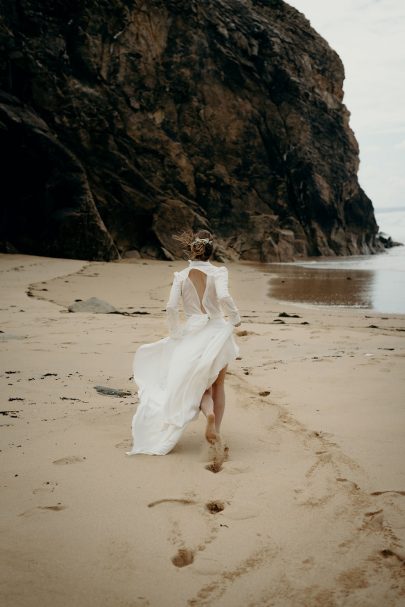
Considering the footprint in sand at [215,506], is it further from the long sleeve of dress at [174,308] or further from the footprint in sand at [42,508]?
the long sleeve of dress at [174,308]

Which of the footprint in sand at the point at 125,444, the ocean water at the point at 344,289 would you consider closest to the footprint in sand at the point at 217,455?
the footprint in sand at the point at 125,444

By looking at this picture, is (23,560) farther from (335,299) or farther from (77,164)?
(77,164)

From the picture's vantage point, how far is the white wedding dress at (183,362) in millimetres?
3934

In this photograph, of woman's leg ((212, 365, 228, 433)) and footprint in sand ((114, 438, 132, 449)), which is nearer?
footprint in sand ((114, 438, 132, 449))

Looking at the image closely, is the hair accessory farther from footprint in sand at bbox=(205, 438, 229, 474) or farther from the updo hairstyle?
footprint in sand at bbox=(205, 438, 229, 474)

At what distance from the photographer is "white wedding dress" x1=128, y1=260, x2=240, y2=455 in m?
3.93

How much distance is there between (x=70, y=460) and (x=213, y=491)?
101 centimetres

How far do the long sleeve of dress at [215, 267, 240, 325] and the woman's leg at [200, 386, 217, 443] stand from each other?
23.3 inches

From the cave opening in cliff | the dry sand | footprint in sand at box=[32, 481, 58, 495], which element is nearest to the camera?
the dry sand

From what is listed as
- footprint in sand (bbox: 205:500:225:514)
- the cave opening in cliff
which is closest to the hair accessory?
footprint in sand (bbox: 205:500:225:514)

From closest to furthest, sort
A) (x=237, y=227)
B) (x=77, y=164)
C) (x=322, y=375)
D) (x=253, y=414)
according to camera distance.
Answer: (x=253, y=414) → (x=322, y=375) → (x=77, y=164) → (x=237, y=227)

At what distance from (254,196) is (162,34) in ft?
34.1

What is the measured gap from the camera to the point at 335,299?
47.0 ft

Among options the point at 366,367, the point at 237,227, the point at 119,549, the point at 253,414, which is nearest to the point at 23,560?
the point at 119,549
